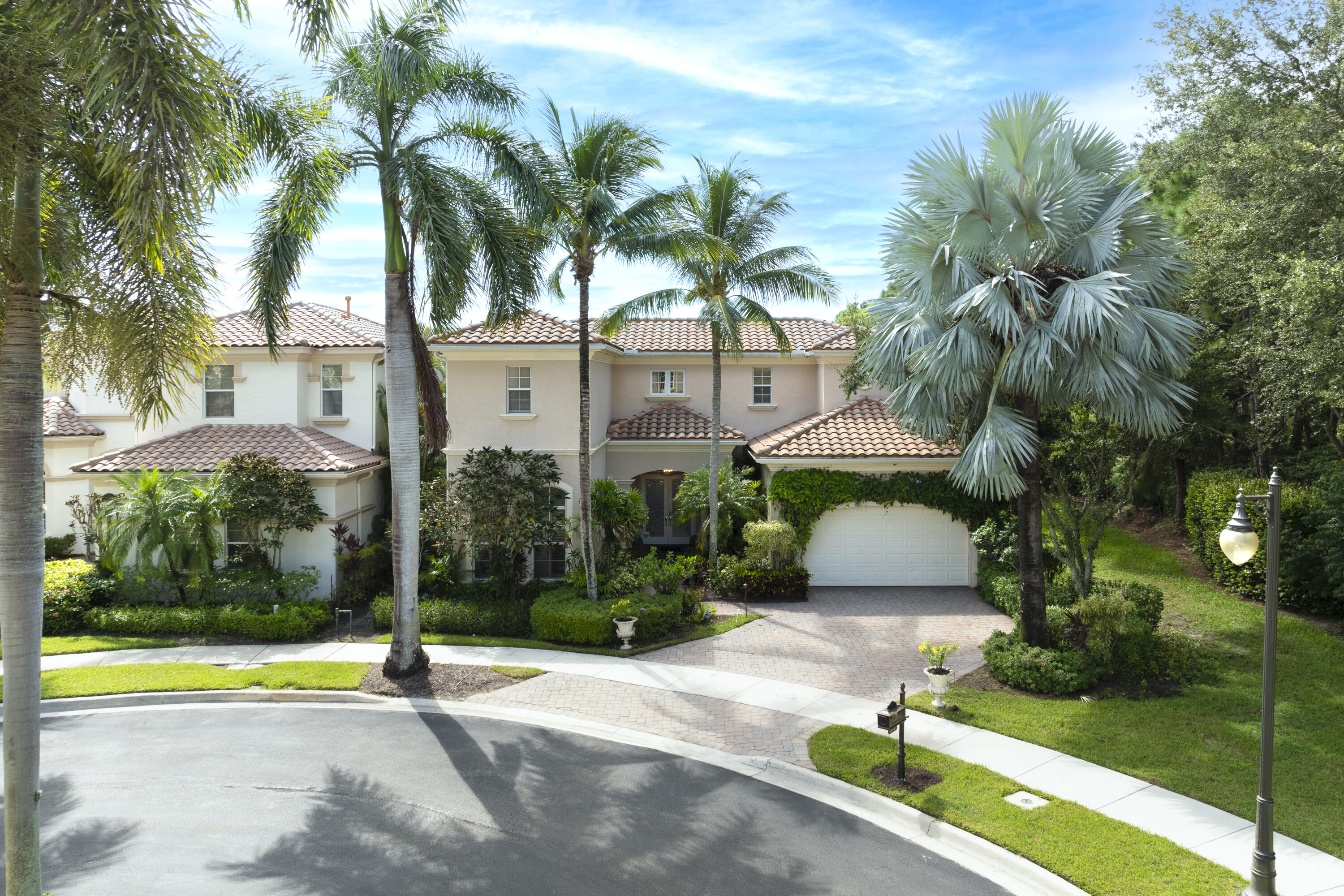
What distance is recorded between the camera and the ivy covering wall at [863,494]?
20.6 m

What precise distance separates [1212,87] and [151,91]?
64.1ft

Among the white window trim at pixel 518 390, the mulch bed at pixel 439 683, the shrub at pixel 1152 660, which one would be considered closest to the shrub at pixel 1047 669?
the shrub at pixel 1152 660

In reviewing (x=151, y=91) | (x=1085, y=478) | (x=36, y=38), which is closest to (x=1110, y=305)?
(x=1085, y=478)

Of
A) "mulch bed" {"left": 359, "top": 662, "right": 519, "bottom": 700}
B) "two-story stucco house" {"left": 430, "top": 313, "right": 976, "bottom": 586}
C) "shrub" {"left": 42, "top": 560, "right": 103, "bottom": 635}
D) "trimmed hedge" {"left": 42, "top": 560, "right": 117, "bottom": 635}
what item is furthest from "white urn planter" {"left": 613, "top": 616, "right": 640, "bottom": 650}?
"shrub" {"left": 42, "top": 560, "right": 103, "bottom": 635}

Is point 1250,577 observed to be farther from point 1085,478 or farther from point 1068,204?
point 1068,204

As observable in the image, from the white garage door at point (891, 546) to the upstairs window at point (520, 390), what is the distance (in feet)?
26.6

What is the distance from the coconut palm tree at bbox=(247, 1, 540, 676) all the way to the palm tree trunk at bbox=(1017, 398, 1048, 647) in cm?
930

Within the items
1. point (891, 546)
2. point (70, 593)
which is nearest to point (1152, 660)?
point (891, 546)

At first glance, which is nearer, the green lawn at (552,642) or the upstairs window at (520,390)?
the green lawn at (552,642)

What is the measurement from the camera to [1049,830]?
907 cm

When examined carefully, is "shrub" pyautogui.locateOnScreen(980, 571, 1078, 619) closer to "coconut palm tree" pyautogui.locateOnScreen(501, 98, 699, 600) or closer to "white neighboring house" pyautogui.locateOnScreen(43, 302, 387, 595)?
"coconut palm tree" pyautogui.locateOnScreen(501, 98, 699, 600)

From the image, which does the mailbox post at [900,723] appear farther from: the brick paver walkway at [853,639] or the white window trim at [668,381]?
the white window trim at [668,381]

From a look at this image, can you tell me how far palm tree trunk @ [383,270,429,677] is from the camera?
14055 millimetres

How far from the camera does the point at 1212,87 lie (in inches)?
671
